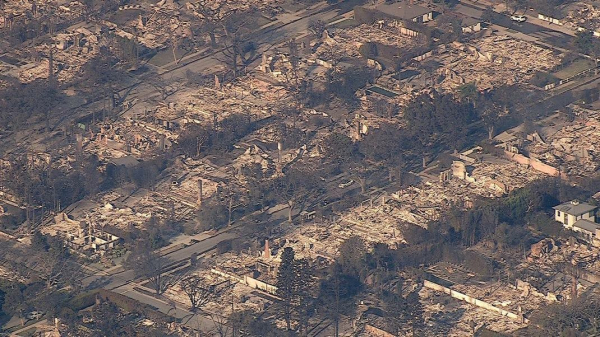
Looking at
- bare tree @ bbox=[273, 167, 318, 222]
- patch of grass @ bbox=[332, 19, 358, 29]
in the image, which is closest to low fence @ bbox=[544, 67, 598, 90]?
patch of grass @ bbox=[332, 19, 358, 29]

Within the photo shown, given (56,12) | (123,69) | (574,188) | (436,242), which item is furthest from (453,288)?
(56,12)

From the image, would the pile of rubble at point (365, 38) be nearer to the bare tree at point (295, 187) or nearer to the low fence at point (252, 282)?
the bare tree at point (295, 187)

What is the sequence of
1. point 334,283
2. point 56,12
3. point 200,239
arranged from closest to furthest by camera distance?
point 334,283 < point 200,239 < point 56,12

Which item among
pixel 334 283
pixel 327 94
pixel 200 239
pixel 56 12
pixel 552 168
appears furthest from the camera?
pixel 56 12

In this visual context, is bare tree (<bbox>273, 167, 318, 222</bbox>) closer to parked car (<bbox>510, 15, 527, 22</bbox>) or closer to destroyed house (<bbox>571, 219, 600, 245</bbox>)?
destroyed house (<bbox>571, 219, 600, 245</bbox>)

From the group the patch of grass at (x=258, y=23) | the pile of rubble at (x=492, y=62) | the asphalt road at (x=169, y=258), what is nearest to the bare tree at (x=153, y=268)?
the asphalt road at (x=169, y=258)

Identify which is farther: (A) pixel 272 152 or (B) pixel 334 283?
(A) pixel 272 152

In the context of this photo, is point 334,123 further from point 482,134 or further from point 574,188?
point 574,188
